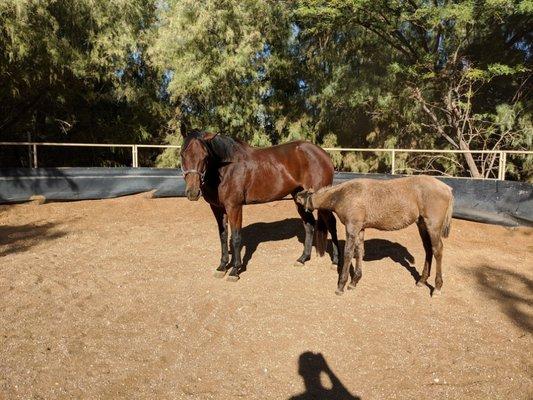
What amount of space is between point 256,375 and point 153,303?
1.82 meters

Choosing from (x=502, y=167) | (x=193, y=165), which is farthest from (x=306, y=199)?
(x=502, y=167)

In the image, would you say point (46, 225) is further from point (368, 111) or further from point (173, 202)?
point (368, 111)

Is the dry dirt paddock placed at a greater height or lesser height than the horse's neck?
lesser

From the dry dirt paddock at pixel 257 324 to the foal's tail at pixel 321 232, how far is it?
0.20 metres

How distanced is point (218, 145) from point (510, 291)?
169 inches

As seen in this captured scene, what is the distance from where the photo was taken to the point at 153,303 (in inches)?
176

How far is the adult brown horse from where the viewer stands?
473cm

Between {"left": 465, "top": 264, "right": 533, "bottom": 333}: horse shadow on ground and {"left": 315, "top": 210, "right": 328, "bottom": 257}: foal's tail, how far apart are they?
2.13 m

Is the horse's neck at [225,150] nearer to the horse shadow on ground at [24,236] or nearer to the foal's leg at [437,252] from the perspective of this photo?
the foal's leg at [437,252]

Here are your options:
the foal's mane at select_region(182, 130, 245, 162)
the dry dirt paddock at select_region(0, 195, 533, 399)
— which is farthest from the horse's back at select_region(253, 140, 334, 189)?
the dry dirt paddock at select_region(0, 195, 533, 399)

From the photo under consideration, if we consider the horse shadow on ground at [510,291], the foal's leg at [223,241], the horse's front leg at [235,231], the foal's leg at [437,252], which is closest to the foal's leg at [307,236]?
the horse's front leg at [235,231]

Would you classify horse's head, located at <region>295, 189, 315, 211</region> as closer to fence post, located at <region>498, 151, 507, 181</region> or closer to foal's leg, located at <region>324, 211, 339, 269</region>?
foal's leg, located at <region>324, 211, 339, 269</region>

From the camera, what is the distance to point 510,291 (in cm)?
496

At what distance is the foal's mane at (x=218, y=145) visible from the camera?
480 cm
